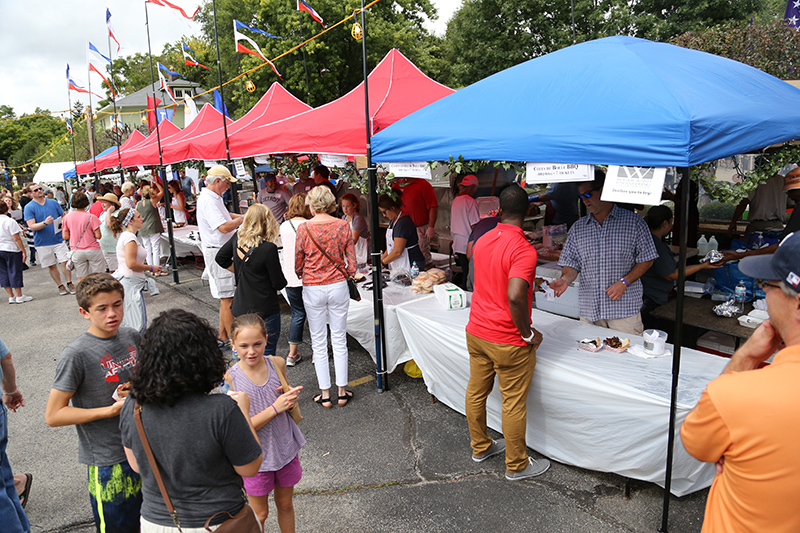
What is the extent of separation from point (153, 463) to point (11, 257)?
9.08 m

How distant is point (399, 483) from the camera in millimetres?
3520

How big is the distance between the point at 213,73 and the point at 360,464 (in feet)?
118

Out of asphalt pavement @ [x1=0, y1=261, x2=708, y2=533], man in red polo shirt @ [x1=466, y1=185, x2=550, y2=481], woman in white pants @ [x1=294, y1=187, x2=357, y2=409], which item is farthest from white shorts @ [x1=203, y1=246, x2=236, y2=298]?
man in red polo shirt @ [x1=466, y1=185, x2=550, y2=481]

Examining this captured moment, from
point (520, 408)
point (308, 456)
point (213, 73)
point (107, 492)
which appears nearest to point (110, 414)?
point (107, 492)

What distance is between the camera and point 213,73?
112 feet

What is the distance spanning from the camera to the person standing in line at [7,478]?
2.32 m

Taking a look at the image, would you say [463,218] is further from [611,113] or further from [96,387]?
[96,387]

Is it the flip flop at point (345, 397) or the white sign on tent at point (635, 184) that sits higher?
the white sign on tent at point (635, 184)

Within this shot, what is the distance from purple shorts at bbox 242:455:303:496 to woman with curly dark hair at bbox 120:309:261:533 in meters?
0.78

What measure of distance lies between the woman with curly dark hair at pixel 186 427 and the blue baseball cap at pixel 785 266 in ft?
5.67

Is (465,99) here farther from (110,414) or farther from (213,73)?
(213,73)

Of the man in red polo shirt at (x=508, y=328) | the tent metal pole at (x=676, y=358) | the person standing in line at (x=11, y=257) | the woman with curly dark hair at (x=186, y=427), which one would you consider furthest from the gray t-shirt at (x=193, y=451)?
the person standing in line at (x=11, y=257)

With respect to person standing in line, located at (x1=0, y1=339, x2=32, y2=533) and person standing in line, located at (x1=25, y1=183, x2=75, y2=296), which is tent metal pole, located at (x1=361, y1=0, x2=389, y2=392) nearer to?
person standing in line, located at (x1=0, y1=339, x2=32, y2=533)

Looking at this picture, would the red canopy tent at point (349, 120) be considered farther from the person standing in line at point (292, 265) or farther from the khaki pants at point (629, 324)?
the khaki pants at point (629, 324)
